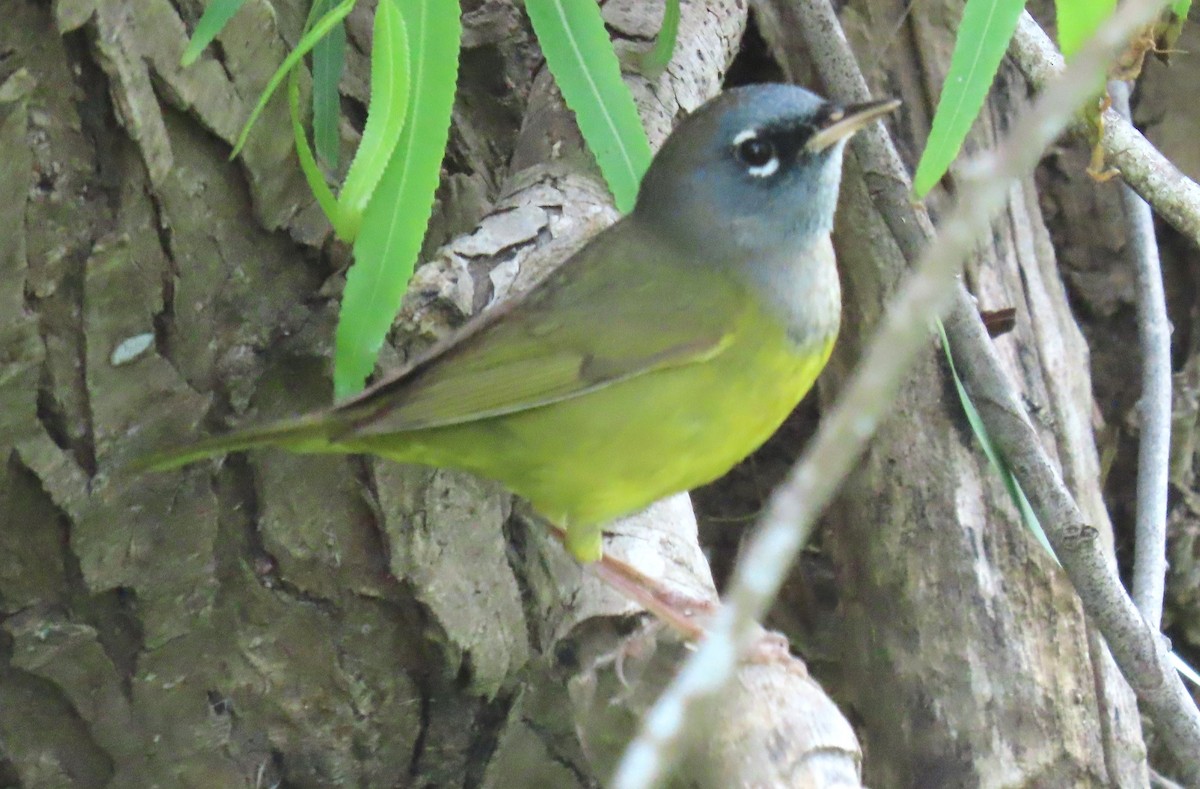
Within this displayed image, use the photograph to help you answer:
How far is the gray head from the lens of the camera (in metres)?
2.31

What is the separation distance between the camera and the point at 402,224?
7.04 feet

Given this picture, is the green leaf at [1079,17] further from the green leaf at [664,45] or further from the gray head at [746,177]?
the green leaf at [664,45]

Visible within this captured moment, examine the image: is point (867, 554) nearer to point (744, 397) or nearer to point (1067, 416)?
point (1067, 416)

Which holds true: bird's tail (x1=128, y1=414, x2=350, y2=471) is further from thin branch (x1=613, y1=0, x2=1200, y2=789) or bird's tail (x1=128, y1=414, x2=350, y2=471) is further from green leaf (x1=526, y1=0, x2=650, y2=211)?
thin branch (x1=613, y1=0, x2=1200, y2=789)

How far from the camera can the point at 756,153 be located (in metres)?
2.38

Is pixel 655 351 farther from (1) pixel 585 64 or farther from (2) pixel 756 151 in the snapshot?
(1) pixel 585 64

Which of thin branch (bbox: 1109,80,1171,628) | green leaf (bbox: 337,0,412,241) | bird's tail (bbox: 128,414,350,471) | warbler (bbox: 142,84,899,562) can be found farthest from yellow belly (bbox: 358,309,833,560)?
thin branch (bbox: 1109,80,1171,628)

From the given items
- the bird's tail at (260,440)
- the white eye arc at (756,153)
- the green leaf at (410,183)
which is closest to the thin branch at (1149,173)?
the white eye arc at (756,153)

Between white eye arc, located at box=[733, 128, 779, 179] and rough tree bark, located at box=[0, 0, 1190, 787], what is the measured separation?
38 cm

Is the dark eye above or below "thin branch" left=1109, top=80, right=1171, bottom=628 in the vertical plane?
above

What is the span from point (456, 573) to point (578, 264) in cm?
69

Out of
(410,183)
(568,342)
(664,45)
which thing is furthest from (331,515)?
(664,45)

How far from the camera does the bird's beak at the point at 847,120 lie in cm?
212

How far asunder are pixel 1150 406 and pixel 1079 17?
59.3 inches
